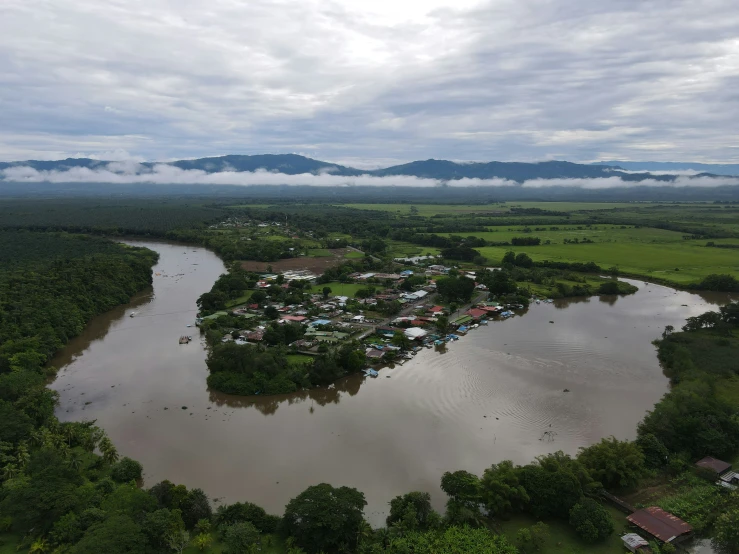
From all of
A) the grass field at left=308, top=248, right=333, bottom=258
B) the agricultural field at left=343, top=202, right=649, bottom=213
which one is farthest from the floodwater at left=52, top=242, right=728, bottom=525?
the agricultural field at left=343, top=202, right=649, bottom=213

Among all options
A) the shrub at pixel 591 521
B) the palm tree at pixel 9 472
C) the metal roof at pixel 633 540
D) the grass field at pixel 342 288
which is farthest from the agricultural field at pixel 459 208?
the palm tree at pixel 9 472

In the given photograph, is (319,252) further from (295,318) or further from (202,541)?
(202,541)

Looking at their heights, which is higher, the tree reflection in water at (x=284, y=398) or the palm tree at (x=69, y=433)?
the palm tree at (x=69, y=433)

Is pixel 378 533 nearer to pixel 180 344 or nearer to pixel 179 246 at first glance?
pixel 180 344

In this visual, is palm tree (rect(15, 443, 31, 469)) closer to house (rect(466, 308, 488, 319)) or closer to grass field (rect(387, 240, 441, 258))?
house (rect(466, 308, 488, 319))

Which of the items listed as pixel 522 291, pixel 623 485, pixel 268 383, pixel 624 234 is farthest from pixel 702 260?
pixel 268 383

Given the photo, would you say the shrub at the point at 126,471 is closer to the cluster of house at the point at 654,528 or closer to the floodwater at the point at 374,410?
the floodwater at the point at 374,410

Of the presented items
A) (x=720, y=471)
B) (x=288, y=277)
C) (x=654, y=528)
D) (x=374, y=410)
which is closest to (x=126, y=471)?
(x=374, y=410)
